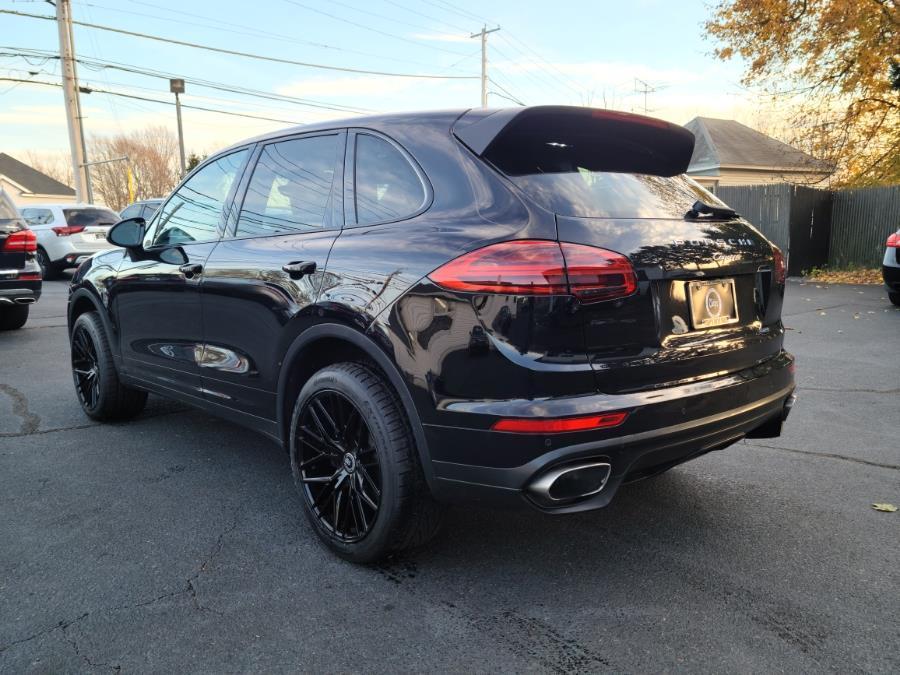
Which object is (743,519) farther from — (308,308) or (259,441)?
(259,441)

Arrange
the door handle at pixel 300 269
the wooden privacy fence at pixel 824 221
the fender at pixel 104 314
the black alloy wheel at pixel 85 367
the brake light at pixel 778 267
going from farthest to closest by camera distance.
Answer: the wooden privacy fence at pixel 824 221 < the black alloy wheel at pixel 85 367 < the fender at pixel 104 314 < the brake light at pixel 778 267 < the door handle at pixel 300 269

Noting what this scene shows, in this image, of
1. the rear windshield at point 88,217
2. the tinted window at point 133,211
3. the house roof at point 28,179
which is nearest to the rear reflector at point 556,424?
the rear windshield at point 88,217

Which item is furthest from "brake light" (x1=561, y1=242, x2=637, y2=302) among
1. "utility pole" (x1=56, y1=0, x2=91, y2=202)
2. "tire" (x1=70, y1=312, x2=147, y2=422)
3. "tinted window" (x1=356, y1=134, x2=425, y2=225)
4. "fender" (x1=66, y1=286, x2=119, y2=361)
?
"utility pole" (x1=56, y1=0, x2=91, y2=202)

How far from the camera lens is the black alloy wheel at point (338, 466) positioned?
2.59m

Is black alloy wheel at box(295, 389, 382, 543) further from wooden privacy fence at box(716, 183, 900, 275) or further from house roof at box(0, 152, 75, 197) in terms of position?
house roof at box(0, 152, 75, 197)

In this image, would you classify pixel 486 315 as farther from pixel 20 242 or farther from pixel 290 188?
pixel 20 242

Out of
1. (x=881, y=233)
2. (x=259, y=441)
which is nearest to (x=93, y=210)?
(x=259, y=441)

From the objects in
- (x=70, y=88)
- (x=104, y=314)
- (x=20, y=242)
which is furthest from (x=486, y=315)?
(x=70, y=88)

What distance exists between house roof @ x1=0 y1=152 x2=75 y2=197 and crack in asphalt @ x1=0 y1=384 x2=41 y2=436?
198ft

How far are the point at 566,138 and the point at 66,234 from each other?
15132 millimetres

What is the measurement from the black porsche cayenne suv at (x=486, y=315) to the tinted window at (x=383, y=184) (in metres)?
0.01

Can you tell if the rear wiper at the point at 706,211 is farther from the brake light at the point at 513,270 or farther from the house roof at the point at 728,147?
the house roof at the point at 728,147

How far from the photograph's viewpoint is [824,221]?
55.7 feet

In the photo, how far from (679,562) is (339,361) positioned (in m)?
1.56
